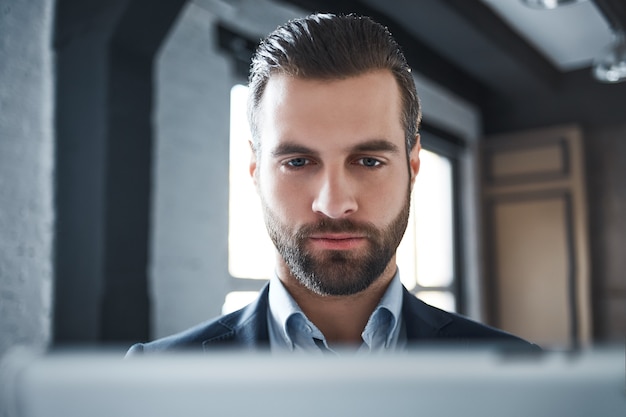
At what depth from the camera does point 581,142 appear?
4.69m

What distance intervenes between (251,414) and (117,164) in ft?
6.94

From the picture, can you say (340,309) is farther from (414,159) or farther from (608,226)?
(608,226)

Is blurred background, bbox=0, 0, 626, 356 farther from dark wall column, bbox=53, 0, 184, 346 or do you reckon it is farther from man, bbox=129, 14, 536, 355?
man, bbox=129, 14, 536, 355

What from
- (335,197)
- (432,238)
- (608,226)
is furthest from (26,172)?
(608,226)

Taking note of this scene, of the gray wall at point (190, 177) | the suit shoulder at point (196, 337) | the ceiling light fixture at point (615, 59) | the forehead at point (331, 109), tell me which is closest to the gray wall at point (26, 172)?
the gray wall at point (190, 177)

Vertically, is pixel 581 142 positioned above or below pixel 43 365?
above

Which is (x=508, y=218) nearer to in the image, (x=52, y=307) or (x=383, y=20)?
(x=383, y=20)

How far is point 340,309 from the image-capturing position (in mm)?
861

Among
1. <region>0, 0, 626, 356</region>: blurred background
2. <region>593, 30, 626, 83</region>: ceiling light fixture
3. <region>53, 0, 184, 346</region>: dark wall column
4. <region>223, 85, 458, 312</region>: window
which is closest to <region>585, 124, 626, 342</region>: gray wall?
<region>0, 0, 626, 356</region>: blurred background

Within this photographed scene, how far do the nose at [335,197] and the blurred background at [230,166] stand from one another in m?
0.43

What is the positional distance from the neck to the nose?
0.16m

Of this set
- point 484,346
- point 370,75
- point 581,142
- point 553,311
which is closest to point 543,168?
point 581,142

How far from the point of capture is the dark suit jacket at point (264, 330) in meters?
0.92

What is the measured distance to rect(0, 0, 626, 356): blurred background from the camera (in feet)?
7.44
